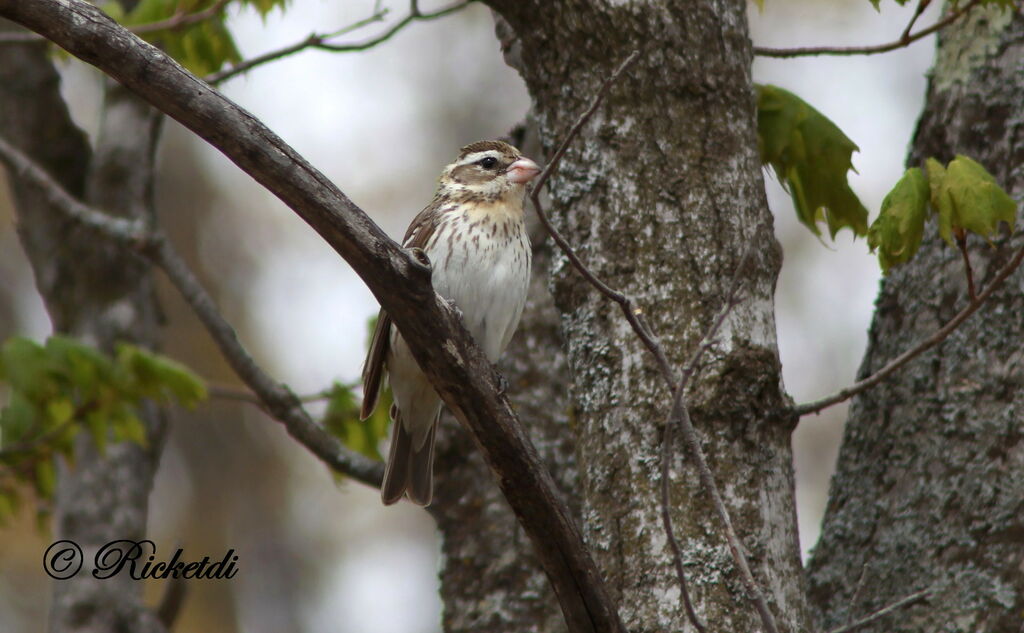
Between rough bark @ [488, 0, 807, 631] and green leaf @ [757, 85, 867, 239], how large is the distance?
367mm

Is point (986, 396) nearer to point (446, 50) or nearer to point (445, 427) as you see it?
point (445, 427)

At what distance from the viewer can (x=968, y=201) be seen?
3.52 meters

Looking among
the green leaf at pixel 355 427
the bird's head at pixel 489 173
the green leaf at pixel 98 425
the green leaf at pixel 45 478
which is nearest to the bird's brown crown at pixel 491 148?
the bird's head at pixel 489 173

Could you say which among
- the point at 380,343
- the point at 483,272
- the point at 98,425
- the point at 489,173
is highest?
the point at 489,173

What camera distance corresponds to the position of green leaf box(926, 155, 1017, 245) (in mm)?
3490

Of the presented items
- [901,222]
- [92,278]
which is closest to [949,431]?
[901,222]

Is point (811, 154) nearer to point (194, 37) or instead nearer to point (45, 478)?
point (194, 37)

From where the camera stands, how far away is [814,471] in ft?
44.3

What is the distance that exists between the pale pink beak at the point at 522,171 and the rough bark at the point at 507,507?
0.37 metres

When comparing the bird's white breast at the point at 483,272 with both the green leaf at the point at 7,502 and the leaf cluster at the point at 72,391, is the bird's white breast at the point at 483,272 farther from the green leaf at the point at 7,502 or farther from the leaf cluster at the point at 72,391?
the green leaf at the point at 7,502

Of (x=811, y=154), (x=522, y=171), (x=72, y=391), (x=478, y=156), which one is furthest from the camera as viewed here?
(x=72, y=391)

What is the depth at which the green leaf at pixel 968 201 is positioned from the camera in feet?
11.5

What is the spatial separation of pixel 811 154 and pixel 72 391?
137 inches

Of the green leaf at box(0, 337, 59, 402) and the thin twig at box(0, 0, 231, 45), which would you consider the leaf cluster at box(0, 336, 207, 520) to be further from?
the thin twig at box(0, 0, 231, 45)
